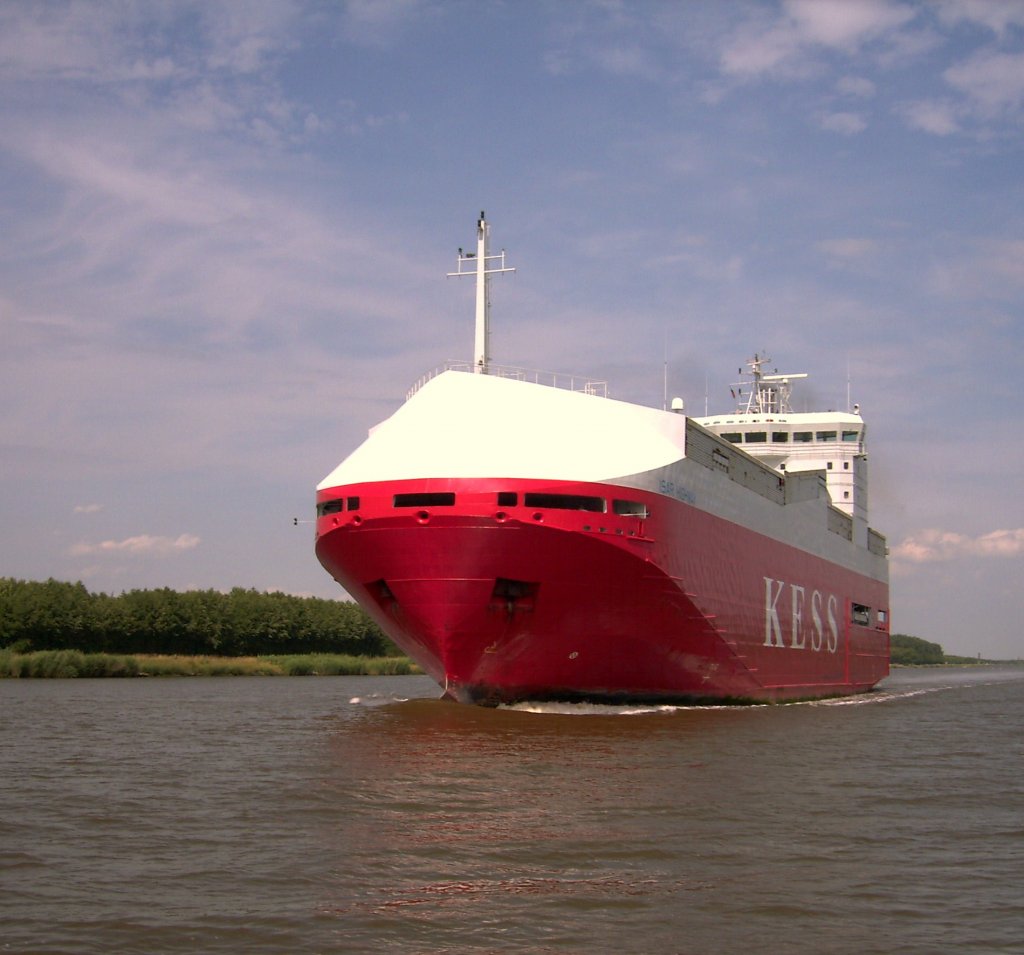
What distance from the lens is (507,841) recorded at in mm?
11750

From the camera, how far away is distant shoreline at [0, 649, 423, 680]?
1898 inches

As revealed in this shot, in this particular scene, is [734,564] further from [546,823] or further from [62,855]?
[62,855]

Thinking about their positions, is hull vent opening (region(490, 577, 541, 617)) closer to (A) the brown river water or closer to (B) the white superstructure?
(A) the brown river water

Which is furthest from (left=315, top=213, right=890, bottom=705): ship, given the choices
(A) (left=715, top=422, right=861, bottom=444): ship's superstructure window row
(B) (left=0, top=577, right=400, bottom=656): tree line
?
(B) (left=0, top=577, right=400, bottom=656): tree line

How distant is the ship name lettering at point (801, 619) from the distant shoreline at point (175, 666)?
30647mm

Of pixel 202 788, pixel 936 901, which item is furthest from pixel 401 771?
pixel 936 901

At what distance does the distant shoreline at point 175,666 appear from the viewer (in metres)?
48.2

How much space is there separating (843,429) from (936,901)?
123ft

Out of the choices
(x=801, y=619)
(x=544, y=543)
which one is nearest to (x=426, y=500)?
(x=544, y=543)

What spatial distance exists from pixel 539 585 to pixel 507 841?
10974mm

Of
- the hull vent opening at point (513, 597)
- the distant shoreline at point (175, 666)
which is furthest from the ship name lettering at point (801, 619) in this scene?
the distant shoreline at point (175, 666)

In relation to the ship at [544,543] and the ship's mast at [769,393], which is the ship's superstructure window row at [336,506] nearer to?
the ship at [544,543]

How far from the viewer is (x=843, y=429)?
45594 millimetres

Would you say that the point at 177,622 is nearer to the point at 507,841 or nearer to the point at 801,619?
the point at 801,619
